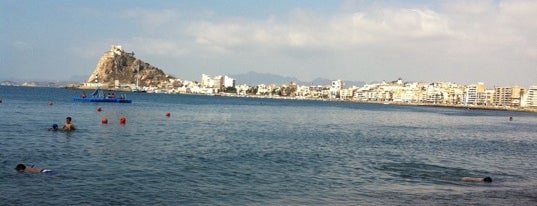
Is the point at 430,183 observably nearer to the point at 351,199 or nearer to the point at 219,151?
the point at 351,199

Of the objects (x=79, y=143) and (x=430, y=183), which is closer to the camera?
(x=430, y=183)

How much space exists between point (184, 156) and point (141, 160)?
2.89m

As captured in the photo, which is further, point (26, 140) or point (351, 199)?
point (26, 140)

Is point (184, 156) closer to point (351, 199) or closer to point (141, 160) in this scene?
point (141, 160)

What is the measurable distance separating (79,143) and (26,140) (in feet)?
11.1

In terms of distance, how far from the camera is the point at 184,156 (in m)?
29.7

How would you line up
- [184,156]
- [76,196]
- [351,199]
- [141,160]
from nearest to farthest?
1. [76,196]
2. [351,199]
3. [141,160]
4. [184,156]

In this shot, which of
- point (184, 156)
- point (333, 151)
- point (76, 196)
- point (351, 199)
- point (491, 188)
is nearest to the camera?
point (76, 196)

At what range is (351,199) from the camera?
19672mm

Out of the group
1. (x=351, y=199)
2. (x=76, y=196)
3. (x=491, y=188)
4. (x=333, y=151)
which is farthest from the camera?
(x=333, y=151)

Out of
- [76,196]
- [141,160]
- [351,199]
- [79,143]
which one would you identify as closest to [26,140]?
[79,143]

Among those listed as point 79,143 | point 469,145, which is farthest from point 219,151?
point 469,145

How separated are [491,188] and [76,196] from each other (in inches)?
651

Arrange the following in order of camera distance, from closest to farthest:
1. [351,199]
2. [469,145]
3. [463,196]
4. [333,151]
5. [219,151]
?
[351,199] → [463,196] → [219,151] → [333,151] → [469,145]
